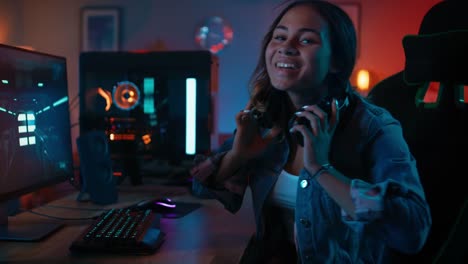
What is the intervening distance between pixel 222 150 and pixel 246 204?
0.28 m

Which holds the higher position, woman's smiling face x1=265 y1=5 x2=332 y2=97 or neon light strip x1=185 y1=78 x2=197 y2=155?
woman's smiling face x1=265 y1=5 x2=332 y2=97

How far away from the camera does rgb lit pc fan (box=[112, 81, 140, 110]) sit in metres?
1.87

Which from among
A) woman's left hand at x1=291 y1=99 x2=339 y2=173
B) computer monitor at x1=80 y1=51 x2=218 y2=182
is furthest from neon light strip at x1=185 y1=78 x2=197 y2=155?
woman's left hand at x1=291 y1=99 x2=339 y2=173

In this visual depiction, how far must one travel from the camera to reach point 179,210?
1.43 metres

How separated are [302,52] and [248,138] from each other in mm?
304

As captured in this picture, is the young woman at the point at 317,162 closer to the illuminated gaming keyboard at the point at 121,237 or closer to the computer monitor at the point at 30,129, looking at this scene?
the illuminated gaming keyboard at the point at 121,237

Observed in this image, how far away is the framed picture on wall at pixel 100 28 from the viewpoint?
4422 mm

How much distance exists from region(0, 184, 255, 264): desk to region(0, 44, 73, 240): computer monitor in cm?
6

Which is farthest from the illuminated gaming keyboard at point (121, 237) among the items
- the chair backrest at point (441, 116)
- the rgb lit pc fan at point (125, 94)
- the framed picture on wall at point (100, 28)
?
the framed picture on wall at point (100, 28)

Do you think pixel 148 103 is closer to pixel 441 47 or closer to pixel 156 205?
pixel 156 205

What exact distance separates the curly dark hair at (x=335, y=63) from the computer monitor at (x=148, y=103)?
515 millimetres

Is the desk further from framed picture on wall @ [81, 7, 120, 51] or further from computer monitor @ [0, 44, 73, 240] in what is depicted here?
framed picture on wall @ [81, 7, 120, 51]

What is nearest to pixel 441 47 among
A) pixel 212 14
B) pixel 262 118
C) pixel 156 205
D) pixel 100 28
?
pixel 262 118

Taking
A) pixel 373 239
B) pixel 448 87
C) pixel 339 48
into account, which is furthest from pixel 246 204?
pixel 448 87
